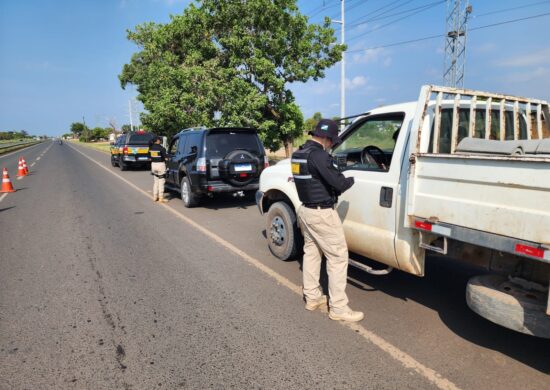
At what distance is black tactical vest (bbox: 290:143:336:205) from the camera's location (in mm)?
3311

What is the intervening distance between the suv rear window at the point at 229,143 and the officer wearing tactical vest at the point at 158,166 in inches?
83.3

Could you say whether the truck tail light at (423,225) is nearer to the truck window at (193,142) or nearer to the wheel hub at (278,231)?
the wheel hub at (278,231)

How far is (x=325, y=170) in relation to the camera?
322 centimetres

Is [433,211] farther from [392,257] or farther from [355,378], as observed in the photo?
[355,378]

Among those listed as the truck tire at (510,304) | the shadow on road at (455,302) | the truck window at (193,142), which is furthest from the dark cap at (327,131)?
the truck window at (193,142)

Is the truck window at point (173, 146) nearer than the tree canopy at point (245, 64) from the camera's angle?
Yes

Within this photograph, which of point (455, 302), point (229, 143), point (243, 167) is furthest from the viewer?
point (229, 143)

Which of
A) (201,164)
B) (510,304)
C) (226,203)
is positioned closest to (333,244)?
(510,304)

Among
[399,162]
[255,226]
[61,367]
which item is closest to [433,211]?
[399,162]

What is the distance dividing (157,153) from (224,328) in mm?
7097

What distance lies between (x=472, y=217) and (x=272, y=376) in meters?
1.84

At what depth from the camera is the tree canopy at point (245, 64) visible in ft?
50.2

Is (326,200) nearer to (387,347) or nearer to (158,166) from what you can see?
(387,347)

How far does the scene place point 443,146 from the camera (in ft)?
11.3
